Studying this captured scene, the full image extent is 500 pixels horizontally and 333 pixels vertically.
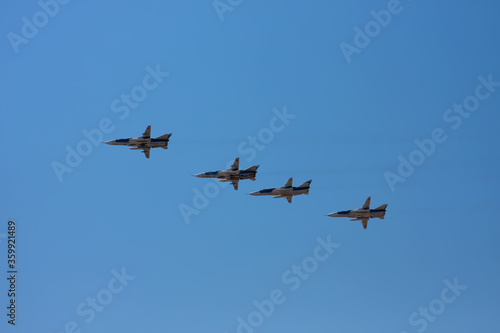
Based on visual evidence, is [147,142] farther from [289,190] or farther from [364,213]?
[364,213]

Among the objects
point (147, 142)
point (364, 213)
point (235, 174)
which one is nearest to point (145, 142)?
point (147, 142)

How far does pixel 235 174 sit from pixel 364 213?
23.4 metres

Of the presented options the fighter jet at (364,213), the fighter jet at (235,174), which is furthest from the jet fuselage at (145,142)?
the fighter jet at (364,213)

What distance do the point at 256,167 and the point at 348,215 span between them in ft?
65.0

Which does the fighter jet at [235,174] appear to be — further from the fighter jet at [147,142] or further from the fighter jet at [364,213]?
the fighter jet at [364,213]

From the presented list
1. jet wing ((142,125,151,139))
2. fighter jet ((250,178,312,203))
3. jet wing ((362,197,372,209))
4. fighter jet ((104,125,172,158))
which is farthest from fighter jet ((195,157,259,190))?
jet wing ((362,197,372,209))

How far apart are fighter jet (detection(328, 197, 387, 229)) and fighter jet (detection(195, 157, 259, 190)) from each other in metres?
18.3

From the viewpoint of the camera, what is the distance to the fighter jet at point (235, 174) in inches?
5974

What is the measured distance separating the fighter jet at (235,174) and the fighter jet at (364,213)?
60.0 feet

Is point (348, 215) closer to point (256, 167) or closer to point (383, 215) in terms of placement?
point (383, 215)

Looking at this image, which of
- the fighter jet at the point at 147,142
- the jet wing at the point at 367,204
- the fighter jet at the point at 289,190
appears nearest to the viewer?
the fighter jet at the point at 147,142

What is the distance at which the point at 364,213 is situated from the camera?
15888 centimetres

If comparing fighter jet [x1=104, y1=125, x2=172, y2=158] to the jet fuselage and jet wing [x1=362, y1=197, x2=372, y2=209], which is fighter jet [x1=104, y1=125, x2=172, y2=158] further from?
jet wing [x1=362, y1=197, x2=372, y2=209]

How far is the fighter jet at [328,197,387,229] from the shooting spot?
158m
